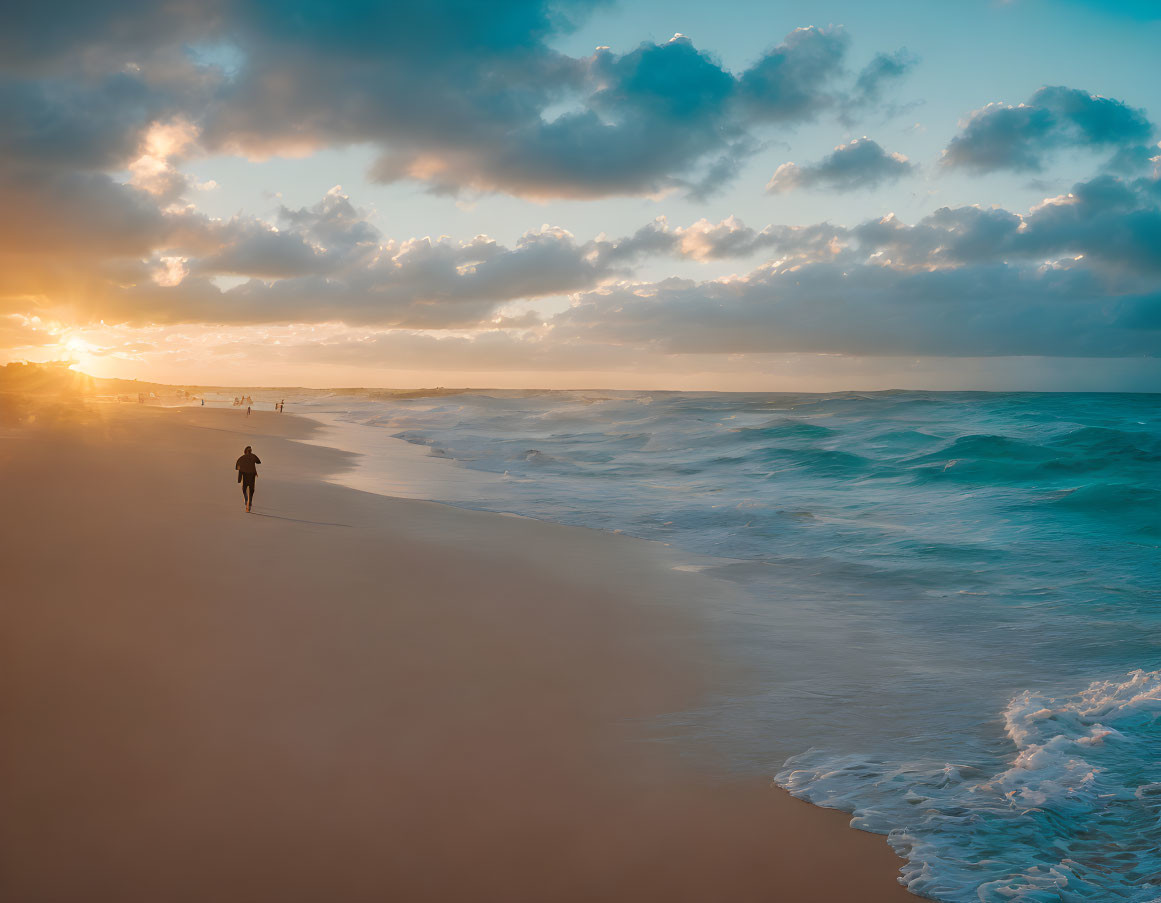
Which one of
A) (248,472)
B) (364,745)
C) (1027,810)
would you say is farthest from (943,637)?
(248,472)

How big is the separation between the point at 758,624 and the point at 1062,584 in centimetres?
608

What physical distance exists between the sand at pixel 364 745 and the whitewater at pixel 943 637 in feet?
2.02

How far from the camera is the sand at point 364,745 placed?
407cm

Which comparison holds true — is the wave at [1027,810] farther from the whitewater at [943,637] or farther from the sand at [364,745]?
the sand at [364,745]

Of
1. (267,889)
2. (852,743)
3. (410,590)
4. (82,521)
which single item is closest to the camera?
(267,889)

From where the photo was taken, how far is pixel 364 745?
17.5ft

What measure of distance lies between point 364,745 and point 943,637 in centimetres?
709

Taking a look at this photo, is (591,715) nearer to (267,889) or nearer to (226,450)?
(267,889)

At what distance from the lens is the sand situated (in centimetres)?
407

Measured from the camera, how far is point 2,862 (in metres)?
3.87

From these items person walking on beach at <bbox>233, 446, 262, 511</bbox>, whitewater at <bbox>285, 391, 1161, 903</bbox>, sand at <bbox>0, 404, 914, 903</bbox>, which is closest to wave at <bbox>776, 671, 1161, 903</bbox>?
whitewater at <bbox>285, 391, 1161, 903</bbox>

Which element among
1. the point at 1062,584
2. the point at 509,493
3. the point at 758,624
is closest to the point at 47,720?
the point at 758,624

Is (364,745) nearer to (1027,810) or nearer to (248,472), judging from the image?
(1027,810)

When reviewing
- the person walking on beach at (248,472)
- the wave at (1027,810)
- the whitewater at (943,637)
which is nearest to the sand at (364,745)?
the wave at (1027,810)
